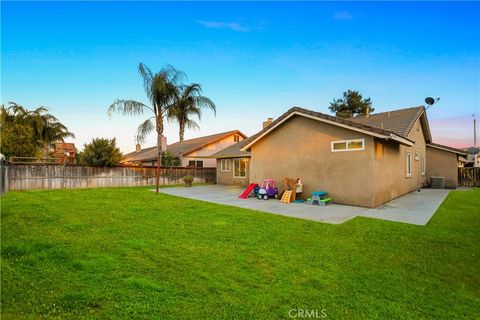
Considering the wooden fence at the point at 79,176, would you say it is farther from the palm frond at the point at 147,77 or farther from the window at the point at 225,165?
the palm frond at the point at 147,77

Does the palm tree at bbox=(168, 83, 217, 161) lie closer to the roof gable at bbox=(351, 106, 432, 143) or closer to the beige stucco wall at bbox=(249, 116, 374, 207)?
the beige stucco wall at bbox=(249, 116, 374, 207)

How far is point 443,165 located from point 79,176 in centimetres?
2539

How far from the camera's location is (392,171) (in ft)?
37.7

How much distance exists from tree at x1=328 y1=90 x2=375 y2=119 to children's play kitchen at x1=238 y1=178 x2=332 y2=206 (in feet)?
87.0

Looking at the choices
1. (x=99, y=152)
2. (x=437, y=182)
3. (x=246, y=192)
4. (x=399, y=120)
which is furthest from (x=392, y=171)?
(x=99, y=152)

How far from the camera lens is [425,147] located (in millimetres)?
18266

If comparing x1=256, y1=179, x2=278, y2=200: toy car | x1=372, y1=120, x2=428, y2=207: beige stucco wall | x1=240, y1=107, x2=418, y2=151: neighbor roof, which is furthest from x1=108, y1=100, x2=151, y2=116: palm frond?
x1=372, y1=120, x2=428, y2=207: beige stucco wall

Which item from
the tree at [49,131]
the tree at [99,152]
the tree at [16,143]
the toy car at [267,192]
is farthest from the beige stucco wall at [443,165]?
the tree at [49,131]

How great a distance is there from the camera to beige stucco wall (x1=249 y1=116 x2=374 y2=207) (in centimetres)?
982

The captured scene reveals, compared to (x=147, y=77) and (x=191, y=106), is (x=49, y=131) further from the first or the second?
(x=147, y=77)

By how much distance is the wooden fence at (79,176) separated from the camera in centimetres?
1401

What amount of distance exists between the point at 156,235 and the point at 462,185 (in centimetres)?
2283

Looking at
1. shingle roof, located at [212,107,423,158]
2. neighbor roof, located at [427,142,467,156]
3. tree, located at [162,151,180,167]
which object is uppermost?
shingle roof, located at [212,107,423,158]

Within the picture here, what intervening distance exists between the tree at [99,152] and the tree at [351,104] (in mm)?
29655
